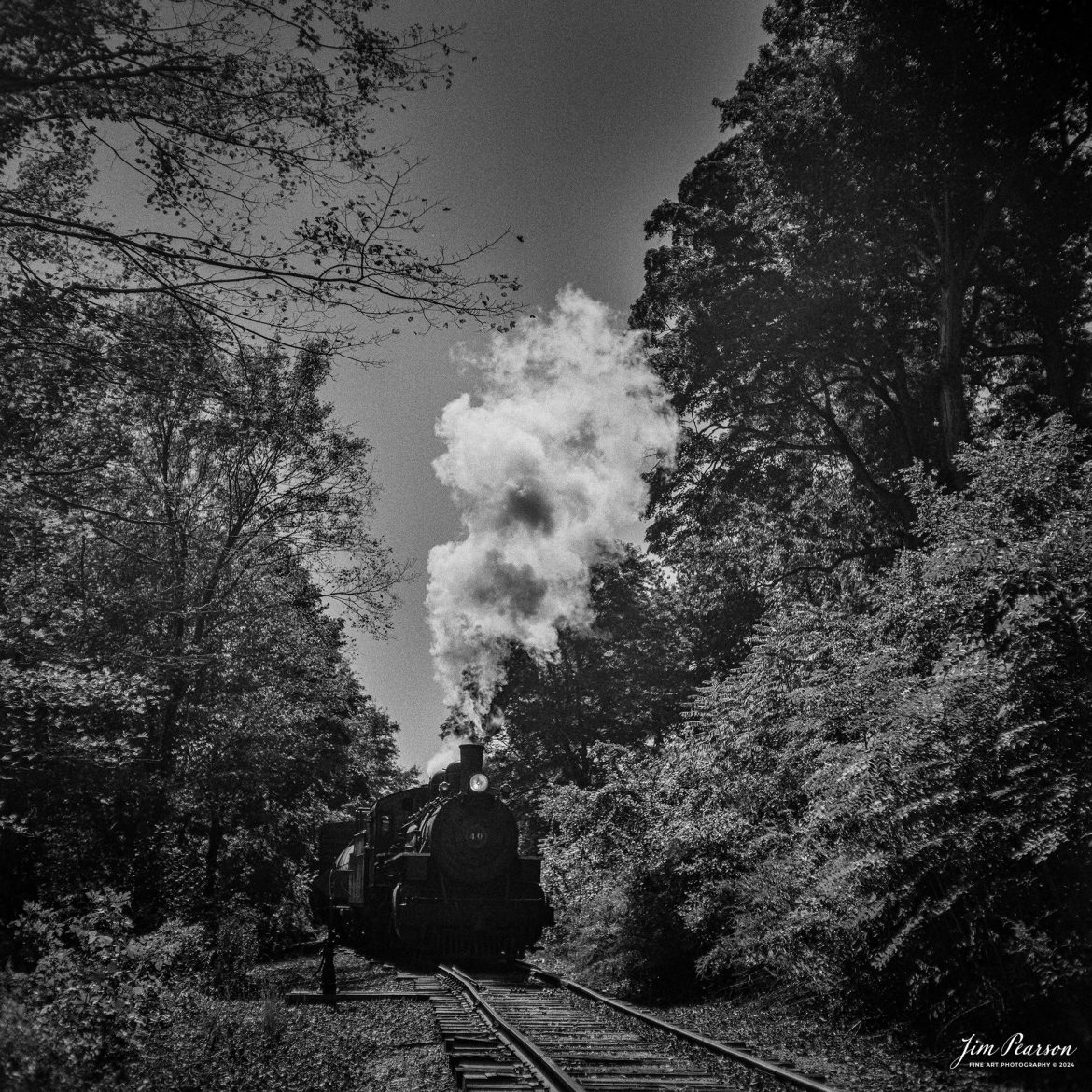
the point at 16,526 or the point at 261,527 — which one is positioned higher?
the point at 261,527

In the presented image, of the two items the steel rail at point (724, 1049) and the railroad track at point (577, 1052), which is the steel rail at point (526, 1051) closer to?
the railroad track at point (577, 1052)

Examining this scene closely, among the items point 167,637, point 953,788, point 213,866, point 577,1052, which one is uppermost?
Result: point 167,637

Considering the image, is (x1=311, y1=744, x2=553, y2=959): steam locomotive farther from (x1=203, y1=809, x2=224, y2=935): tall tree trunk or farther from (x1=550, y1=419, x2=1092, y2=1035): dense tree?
(x1=550, y1=419, x2=1092, y2=1035): dense tree

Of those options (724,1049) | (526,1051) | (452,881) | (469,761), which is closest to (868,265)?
(469,761)

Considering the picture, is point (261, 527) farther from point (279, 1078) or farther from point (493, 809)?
point (279, 1078)

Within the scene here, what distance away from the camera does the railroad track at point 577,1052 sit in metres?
5.88

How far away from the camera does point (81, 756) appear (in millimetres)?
10664

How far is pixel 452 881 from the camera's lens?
48.4ft

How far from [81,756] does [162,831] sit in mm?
6455

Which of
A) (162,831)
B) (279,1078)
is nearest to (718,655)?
(162,831)

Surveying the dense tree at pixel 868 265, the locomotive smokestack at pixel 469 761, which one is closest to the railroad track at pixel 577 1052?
the locomotive smokestack at pixel 469 761

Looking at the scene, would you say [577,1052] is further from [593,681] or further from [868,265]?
[593,681]
